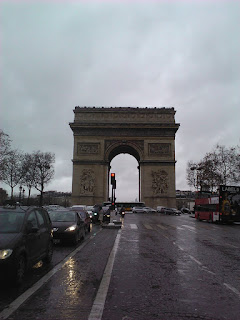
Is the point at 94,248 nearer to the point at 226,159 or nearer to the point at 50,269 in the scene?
the point at 50,269

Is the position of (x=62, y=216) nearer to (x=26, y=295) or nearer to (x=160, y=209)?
(x=26, y=295)

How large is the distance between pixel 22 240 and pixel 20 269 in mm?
542

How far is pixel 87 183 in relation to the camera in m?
53.9

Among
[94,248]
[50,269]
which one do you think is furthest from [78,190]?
[50,269]

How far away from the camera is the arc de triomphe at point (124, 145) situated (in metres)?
54.2

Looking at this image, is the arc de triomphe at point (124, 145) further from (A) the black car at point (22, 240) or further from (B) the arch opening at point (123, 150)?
(A) the black car at point (22, 240)

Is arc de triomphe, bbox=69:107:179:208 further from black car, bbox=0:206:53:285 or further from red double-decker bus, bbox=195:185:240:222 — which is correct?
black car, bbox=0:206:53:285

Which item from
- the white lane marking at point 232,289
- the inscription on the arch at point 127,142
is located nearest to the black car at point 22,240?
the white lane marking at point 232,289

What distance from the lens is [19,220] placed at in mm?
6676

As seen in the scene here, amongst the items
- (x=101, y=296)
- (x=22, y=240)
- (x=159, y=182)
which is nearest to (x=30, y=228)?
(x=22, y=240)

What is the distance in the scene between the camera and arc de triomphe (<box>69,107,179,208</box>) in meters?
54.2

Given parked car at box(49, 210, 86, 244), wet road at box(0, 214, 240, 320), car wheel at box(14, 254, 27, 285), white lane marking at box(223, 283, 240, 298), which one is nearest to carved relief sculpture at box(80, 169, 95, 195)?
parked car at box(49, 210, 86, 244)

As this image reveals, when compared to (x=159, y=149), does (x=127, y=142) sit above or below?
above

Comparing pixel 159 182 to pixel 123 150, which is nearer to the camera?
pixel 159 182
